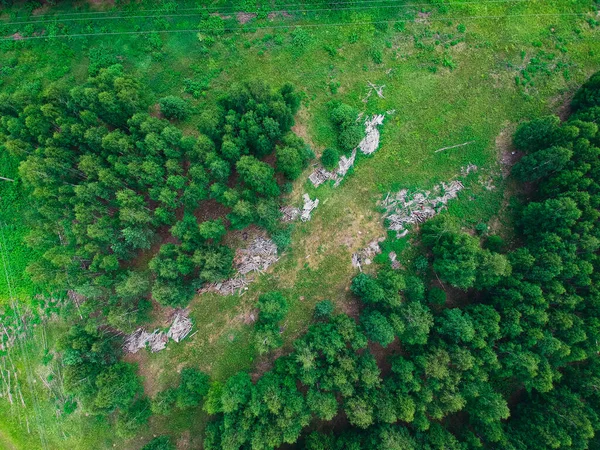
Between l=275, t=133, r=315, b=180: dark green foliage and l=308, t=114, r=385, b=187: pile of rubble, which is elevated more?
l=275, t=133, r=315, b=180: dark green foliage

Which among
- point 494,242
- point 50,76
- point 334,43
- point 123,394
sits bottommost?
point 123,394

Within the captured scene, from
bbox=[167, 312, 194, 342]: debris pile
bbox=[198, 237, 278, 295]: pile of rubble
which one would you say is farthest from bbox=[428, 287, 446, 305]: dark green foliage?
bbox=[167, 312, 194, 342]: debris pile

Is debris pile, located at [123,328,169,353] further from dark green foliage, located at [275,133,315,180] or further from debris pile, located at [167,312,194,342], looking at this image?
dark green foliage, located at [275,133,315,180]

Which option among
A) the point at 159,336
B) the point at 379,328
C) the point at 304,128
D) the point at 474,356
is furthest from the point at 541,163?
the point at 159,336

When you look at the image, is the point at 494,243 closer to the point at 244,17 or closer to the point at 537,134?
the point at 537,134

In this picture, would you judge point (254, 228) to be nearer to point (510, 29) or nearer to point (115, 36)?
point (115, 36)

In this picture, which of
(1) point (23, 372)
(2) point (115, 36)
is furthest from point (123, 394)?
(2) point (115, 36)
